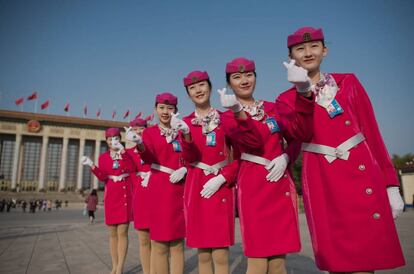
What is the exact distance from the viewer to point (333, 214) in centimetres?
229

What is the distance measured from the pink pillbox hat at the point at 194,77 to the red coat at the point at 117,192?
8.16ft

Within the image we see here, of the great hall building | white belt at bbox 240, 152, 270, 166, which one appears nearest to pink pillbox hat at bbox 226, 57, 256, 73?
white belt at bbox 240, 152, 270, 166

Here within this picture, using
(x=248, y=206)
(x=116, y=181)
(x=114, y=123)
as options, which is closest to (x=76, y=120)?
(x=114, y=123)

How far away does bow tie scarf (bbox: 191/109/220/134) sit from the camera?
12.3ft

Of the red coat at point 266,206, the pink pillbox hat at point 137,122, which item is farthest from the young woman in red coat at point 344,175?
the pink pillbox hat at point 137,122

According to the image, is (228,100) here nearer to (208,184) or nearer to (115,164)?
(208,184)

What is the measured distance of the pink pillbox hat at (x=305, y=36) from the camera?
2.61 m

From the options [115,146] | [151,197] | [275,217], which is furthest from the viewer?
[115,146]

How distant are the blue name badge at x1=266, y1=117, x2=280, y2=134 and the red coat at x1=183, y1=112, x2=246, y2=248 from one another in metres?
0.49

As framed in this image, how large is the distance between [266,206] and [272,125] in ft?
2.76

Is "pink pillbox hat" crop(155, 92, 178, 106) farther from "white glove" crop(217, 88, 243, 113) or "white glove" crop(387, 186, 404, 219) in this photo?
"white glove" crop(387, 186, 404, 219)

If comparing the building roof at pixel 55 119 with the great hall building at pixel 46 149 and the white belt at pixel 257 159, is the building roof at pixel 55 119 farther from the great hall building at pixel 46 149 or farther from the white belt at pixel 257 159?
the white belt at pixel 257 159

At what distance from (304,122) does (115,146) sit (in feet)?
12.2

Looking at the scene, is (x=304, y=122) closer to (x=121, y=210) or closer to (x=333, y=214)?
(x=333, y=214)
